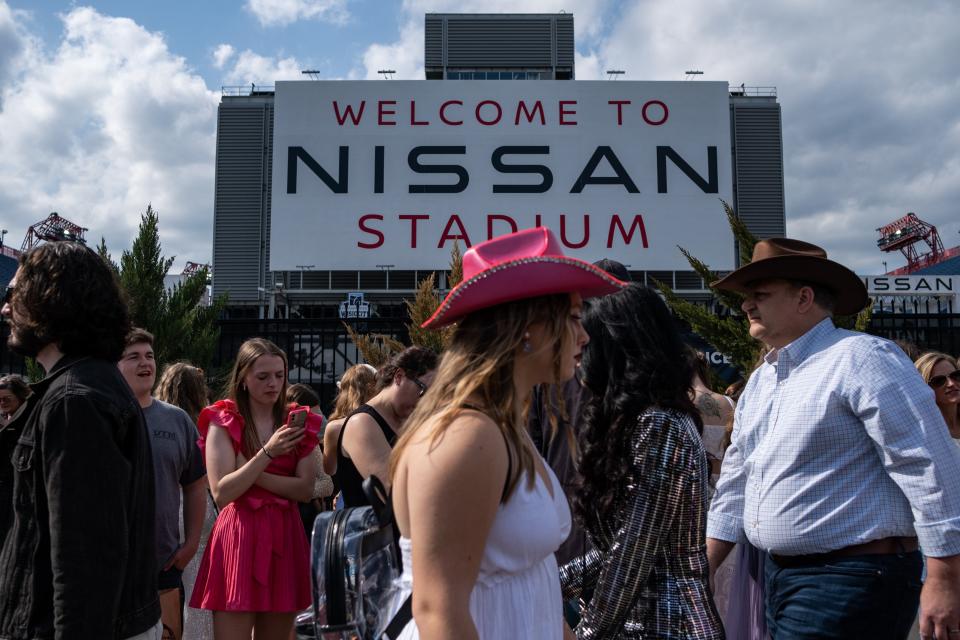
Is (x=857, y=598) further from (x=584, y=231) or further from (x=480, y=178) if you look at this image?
(x=480, y=178)

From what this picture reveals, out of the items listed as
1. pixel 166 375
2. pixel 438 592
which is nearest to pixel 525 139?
pixel 166 375

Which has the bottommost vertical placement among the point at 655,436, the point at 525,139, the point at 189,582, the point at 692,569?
the point at 189,582

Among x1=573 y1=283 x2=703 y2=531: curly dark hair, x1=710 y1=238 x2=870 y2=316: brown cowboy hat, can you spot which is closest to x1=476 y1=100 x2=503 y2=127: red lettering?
x1=710 y1=238 x2=870 y2=316: brown cowboy hat

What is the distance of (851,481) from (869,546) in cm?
20

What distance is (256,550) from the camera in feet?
12.5

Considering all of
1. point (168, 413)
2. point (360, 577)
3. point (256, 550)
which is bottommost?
point (256, 550)

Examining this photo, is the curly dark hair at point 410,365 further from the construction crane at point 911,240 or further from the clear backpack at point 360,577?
the construction crane at point 911,240

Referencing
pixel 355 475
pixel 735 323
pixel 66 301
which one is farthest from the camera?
pixel 735 323

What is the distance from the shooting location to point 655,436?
2.28m

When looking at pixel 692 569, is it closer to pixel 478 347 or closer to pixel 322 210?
pixel 478 347

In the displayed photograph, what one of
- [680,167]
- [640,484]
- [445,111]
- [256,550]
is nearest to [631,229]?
[680,167]

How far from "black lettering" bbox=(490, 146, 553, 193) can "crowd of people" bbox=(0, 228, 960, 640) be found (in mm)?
18530

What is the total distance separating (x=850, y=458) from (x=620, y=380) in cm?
78

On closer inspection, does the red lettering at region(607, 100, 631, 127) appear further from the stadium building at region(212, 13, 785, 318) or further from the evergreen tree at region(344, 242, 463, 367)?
the evergreen tree at region(344, 242, 463, 367)
